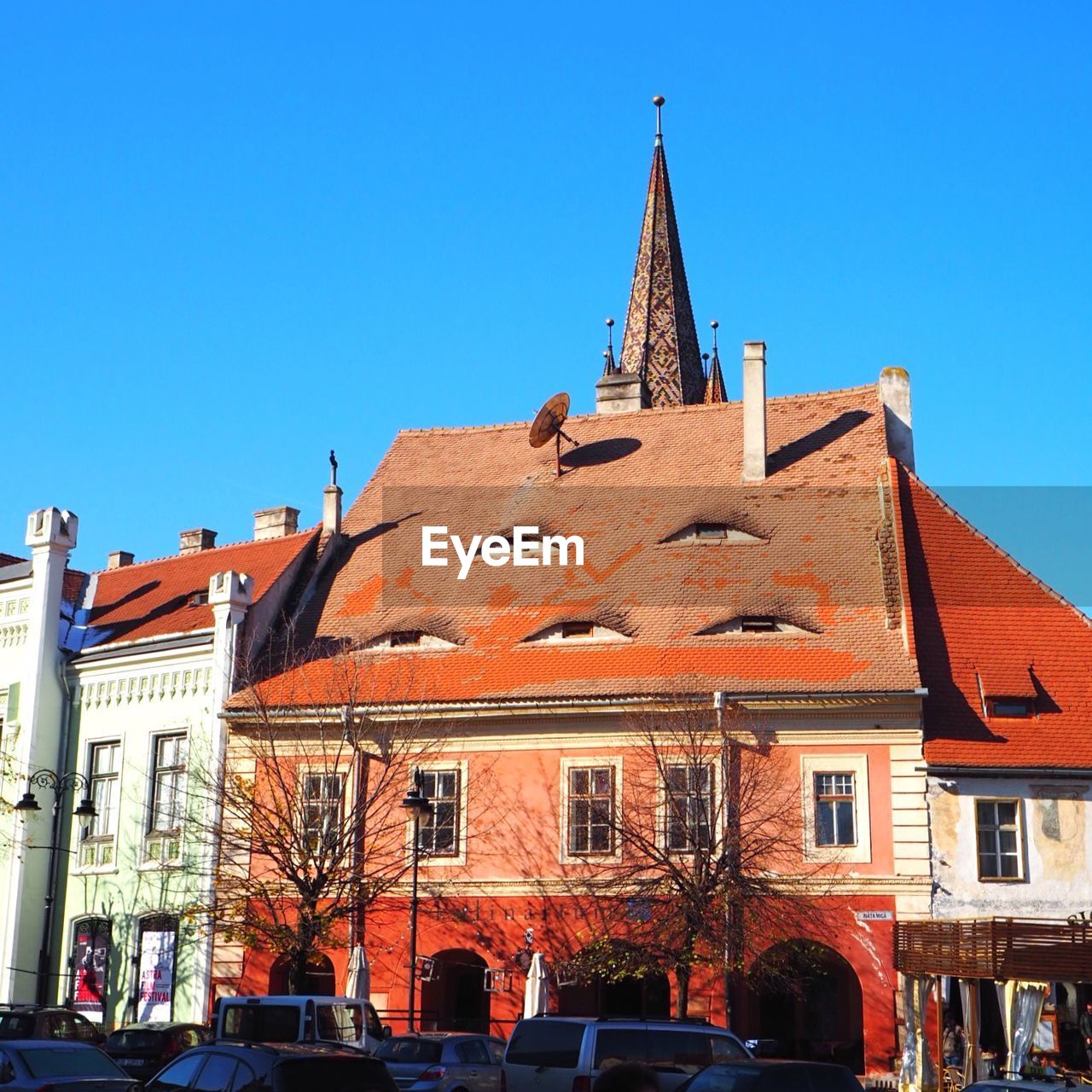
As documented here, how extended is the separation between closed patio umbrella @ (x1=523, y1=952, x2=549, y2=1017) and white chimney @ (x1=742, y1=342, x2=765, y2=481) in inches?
507

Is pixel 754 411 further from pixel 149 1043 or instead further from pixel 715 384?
pixel 715 384

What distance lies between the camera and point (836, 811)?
103 ft

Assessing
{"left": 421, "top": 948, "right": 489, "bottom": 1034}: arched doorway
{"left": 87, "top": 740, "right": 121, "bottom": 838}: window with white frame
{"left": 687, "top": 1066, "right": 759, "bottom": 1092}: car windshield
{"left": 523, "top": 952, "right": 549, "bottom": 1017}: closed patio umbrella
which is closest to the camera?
{"left": 687, "top": 1066, "right": 759, "bottom": 1092}: car windshield

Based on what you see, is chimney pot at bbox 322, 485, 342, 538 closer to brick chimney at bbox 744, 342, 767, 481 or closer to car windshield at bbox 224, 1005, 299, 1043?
brick chimney at bbox 744, 342, 767, 481

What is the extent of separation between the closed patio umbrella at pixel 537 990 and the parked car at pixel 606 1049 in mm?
10037

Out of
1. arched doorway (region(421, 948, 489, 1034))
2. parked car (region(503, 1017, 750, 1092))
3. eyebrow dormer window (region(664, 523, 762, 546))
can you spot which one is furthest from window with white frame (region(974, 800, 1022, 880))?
parked car (region(503, 1017, 750, 1092))

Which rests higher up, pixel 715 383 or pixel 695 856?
pixel 715 383

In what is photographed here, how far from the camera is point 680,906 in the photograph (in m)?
29.0

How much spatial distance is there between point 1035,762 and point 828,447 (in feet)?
33.7

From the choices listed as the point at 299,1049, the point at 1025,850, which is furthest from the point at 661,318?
the point at 299,1049

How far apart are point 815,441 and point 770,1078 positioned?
Result: 2435cm

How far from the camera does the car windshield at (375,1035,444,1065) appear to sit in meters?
22.6

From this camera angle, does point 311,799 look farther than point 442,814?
Yes

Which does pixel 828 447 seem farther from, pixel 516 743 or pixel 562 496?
pixel 516 743
